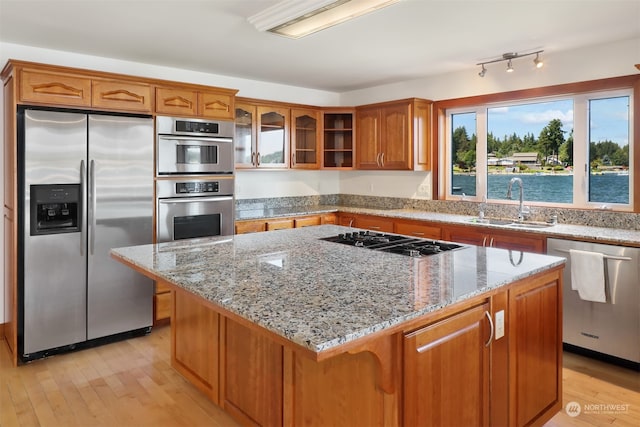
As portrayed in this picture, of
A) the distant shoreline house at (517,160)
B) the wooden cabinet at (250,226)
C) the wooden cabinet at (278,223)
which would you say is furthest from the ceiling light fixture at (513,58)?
the wooden cabinet at (250,226)

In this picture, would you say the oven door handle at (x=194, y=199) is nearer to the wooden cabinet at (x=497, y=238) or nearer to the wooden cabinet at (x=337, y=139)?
the wooden cabinet at (x=337, y=139)

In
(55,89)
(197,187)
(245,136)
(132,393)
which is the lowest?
(132,393)

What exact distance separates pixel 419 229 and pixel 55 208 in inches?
123

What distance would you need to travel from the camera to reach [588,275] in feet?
10.3

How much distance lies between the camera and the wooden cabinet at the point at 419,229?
421cm

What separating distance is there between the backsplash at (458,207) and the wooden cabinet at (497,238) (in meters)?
0.59

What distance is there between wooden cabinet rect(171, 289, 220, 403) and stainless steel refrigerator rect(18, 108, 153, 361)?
1.09m

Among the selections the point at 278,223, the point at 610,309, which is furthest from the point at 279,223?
the point at 610,309

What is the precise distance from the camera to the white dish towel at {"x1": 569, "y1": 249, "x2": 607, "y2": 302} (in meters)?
3.09

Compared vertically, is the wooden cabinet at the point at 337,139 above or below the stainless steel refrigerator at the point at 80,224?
above

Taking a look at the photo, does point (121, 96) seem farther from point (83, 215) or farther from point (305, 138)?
point (305, 138)

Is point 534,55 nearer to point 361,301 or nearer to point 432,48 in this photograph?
point 432,48

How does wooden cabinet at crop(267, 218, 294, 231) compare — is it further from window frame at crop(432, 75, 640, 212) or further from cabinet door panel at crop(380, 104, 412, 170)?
window frame at crop(432, 75, 640, 212)

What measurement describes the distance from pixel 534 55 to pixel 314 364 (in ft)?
11.6
